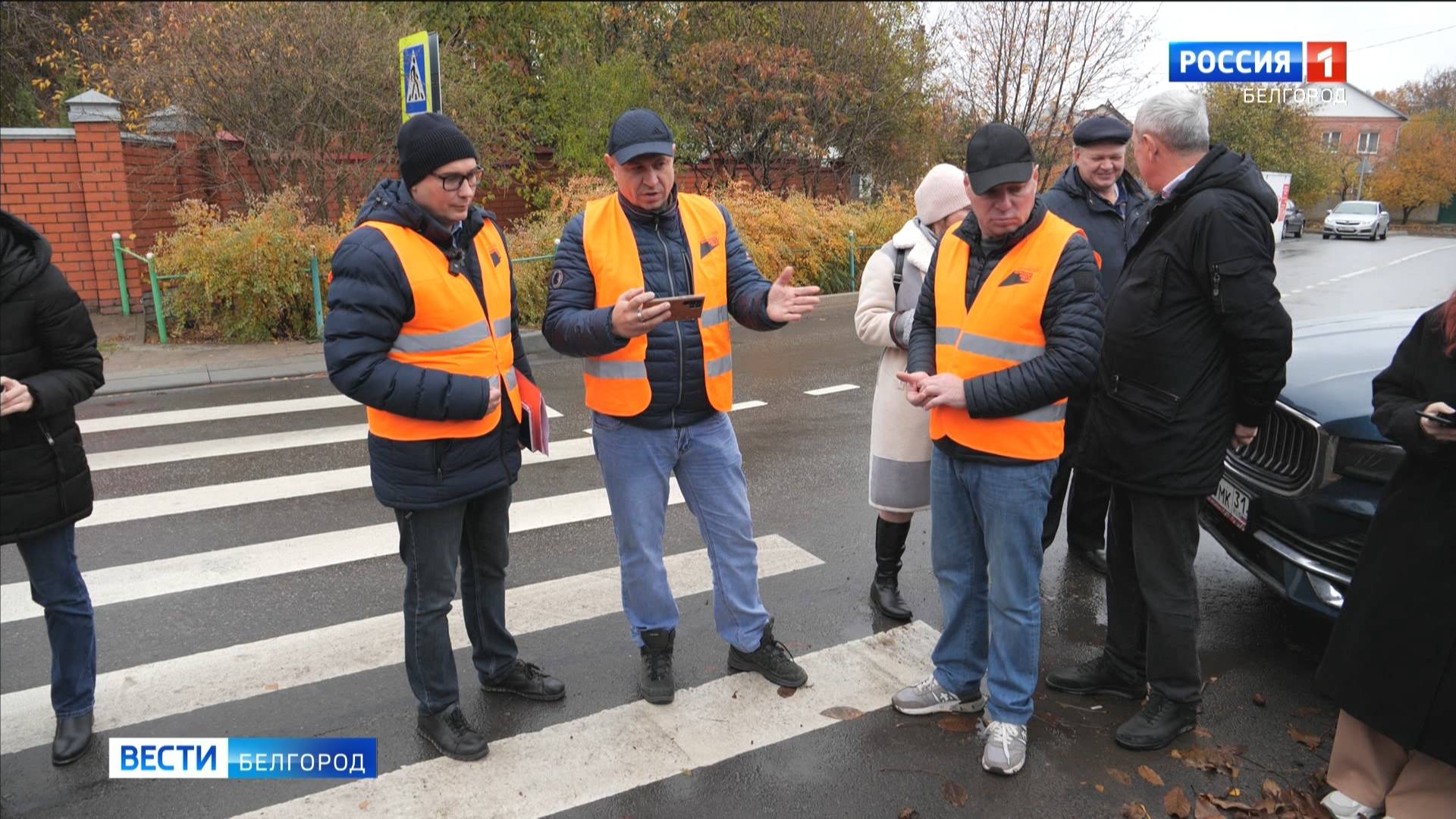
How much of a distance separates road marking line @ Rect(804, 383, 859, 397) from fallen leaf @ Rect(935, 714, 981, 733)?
5565 mm

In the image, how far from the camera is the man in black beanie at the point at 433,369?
3.06 m

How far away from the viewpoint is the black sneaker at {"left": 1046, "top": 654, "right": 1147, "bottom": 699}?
3730 mm

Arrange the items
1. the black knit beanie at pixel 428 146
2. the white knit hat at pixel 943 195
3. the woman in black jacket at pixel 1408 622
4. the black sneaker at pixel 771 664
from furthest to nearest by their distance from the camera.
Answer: the white knit hat at pixel 943 195 → the black sneaker at pixel 771 664 → the black knit beanie at pixel 428 146 → the woman in black jacket at pixel 1408 622

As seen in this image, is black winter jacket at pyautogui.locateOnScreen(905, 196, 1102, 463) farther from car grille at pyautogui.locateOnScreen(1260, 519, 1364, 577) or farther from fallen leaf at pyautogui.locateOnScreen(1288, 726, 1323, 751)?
fallen leaf at pyautogui.locateOnScreen(1288, 726, 1323, 751)

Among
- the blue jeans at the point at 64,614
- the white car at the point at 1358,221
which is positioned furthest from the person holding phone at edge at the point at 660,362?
the white car at the point at 1358,221

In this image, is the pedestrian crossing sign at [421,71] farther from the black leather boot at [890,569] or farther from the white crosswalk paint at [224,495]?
the black leather boot at [890,569]

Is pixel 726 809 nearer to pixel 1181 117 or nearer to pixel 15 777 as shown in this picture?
pixel 15 777

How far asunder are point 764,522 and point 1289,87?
4624cm

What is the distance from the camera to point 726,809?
3096 mm

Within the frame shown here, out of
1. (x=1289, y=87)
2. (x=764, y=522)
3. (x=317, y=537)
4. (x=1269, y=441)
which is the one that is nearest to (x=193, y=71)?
(x=317, y=537)

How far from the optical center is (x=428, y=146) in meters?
3.09

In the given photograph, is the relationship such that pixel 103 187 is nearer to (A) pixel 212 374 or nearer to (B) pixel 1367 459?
(A) pixel 212 374

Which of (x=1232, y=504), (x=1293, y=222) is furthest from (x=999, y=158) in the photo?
(x=1293, y=222)

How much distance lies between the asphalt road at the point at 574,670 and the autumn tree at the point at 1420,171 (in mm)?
60936
